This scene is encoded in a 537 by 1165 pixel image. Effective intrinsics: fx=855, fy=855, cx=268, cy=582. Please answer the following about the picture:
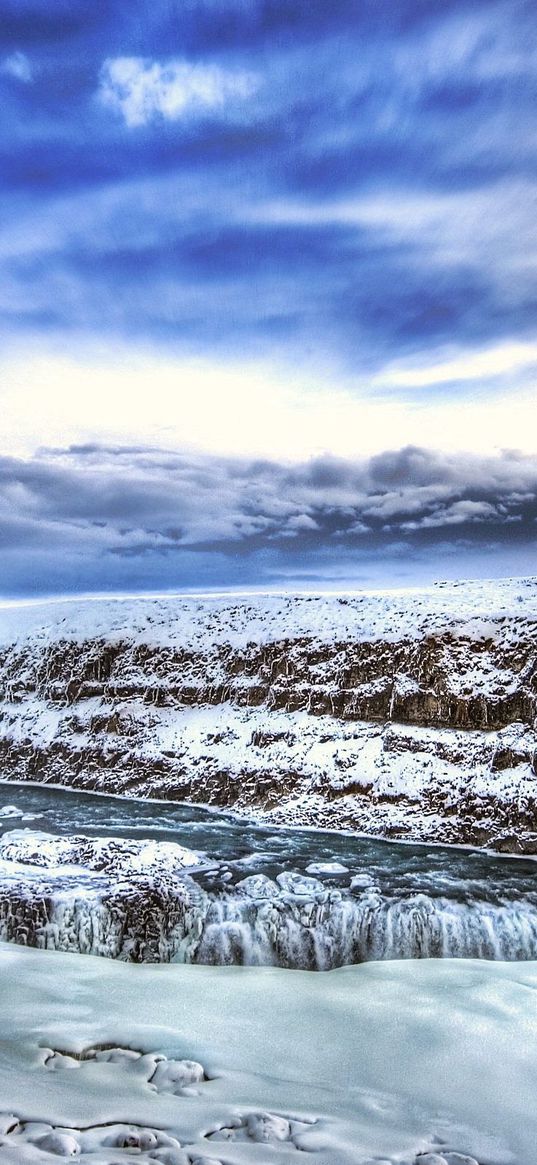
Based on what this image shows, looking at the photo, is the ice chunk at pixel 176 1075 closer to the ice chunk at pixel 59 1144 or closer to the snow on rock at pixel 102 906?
the ice chunk at pixel 59 1144

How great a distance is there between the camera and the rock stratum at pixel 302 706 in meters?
16.0

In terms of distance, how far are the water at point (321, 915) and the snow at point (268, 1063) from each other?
35 centimetres

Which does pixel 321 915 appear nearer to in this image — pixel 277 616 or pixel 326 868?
pixel 326 868

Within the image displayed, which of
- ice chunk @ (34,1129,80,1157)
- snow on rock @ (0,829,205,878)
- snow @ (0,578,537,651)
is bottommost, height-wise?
snow on rock @ (0,829,205,878)

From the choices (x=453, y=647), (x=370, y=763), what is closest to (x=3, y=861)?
(x=370, y=763)

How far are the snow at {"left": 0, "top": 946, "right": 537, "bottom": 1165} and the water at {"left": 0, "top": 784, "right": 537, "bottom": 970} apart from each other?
1.16 ft

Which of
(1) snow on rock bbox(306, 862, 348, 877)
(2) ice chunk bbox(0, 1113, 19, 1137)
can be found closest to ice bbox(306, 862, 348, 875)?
(1) snow on rock bbox(306, 862, 348, 877)

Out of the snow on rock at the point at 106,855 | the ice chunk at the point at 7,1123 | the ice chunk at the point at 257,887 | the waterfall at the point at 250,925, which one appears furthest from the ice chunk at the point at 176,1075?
the snow on rock at the point at 106,855

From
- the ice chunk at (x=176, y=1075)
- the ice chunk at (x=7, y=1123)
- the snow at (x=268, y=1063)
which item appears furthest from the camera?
the ice chunk at (x=176, y=1075)

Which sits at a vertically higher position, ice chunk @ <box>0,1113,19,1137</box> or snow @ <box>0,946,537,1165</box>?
ice chunk @ <box>0,1113,19,1137</box>

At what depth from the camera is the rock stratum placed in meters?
16.0

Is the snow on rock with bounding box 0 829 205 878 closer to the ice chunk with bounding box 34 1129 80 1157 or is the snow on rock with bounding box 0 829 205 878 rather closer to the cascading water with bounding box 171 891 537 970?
the cascading water with bounding box 171 891 537 970

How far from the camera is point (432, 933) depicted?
10.9 m

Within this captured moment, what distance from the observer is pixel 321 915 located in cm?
1092
